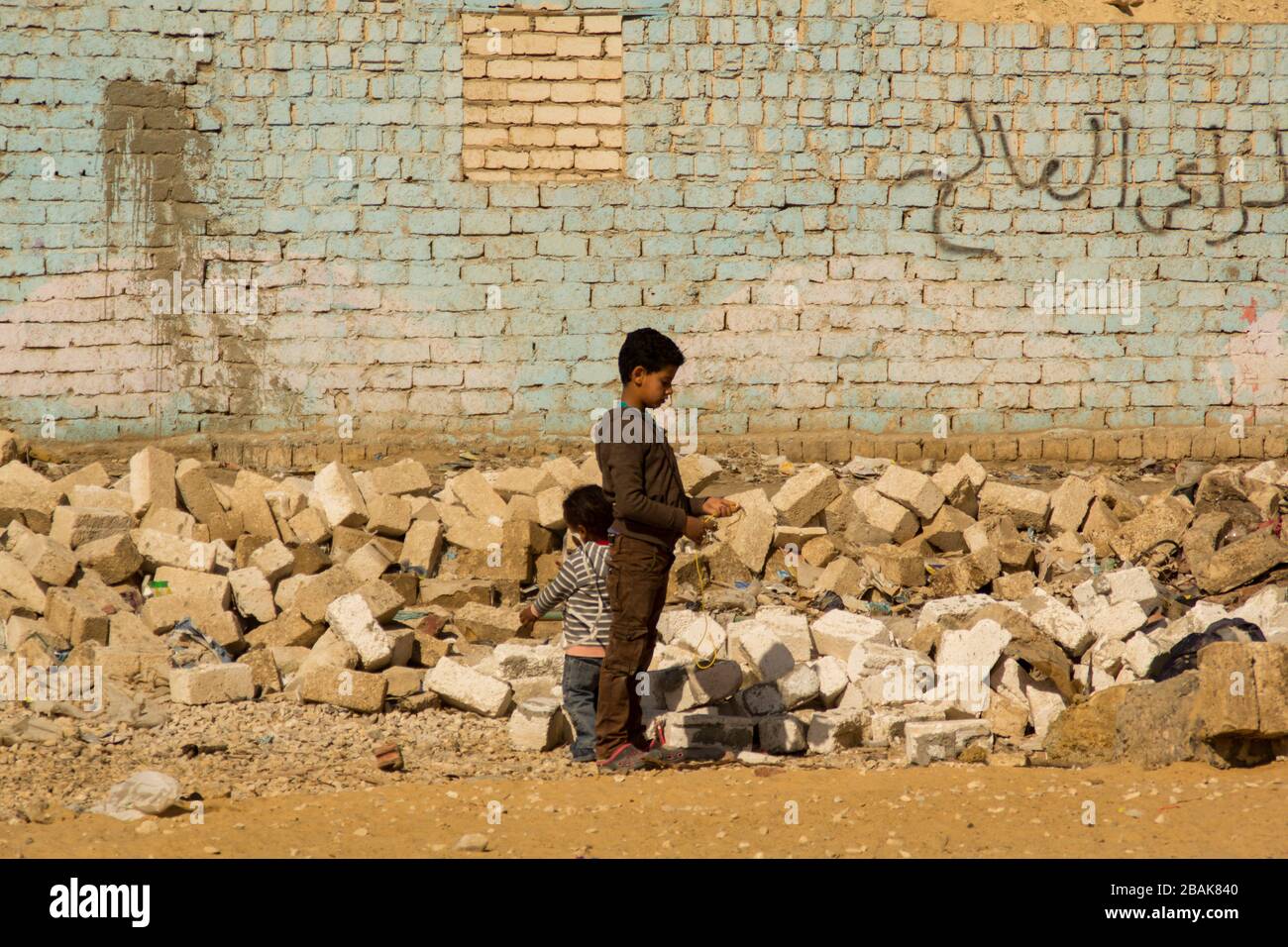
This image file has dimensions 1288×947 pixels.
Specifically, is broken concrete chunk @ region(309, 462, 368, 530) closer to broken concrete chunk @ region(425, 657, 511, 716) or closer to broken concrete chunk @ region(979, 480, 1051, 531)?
broken concrete chunk @ region(425, 657, 511, 716)

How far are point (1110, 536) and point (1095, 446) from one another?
1827 mm

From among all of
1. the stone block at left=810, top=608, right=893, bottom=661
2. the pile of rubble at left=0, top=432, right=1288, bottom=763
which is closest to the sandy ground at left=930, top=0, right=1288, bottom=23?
the pile of rubble at left=0, top=432, right=1288, bottom=763

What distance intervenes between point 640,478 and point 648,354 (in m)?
0.47

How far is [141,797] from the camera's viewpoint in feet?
16.0

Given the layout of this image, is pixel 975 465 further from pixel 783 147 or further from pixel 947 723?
pixel 947 723

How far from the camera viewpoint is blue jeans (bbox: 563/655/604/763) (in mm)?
5602

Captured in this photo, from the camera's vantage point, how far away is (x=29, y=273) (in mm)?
9586

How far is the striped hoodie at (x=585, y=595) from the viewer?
18.3 feet

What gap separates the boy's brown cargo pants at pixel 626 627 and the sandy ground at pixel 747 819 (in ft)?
0.70

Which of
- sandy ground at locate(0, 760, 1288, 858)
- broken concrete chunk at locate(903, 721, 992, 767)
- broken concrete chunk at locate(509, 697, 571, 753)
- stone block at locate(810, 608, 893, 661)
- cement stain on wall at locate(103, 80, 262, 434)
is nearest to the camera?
sandy ground at locate(0, 760, 1288, 858)

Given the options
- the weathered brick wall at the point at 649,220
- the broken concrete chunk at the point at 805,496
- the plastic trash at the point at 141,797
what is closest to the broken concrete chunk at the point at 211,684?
the plastic trash at the point at 141,797

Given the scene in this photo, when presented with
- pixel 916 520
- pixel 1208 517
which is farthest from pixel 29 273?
pixel 1208 517

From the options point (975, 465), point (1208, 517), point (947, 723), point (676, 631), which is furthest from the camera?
point (975, 465)

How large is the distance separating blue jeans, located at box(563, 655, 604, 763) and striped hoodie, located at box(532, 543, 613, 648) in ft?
0.30
